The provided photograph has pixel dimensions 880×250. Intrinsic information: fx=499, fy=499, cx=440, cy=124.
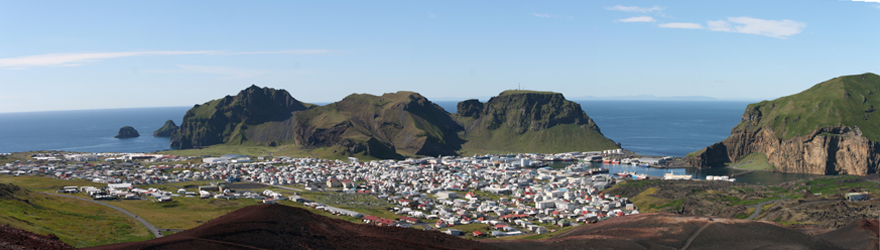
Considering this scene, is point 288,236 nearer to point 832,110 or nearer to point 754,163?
point 754,163

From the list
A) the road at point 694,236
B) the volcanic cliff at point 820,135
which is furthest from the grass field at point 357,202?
the volcanic cliff at point 820,135

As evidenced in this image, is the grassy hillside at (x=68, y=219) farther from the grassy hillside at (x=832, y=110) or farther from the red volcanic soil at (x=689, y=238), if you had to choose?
the grassy hillside at (x=832, y=110)

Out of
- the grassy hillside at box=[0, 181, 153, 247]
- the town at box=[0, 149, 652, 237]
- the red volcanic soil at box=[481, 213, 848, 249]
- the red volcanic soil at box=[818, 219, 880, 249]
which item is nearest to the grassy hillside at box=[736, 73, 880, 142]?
the town at box=[0, 149, 652, 237]

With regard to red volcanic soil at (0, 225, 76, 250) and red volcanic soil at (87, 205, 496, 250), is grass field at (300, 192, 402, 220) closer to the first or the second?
red volcanic soil at (87, 205, 496, 250)

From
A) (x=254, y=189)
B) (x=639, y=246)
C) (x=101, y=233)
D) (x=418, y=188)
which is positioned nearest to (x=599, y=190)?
(x=418, y=188)

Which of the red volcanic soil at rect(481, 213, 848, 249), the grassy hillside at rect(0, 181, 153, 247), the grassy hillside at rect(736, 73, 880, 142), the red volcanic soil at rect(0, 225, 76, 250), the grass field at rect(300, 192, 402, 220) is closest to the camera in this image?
the red volcanic soil at rect(0, 225, 76, 250)

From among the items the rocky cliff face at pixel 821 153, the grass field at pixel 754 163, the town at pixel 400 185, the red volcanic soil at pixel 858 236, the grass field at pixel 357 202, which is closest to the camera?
the red volcanic soil at pixel 858 236
